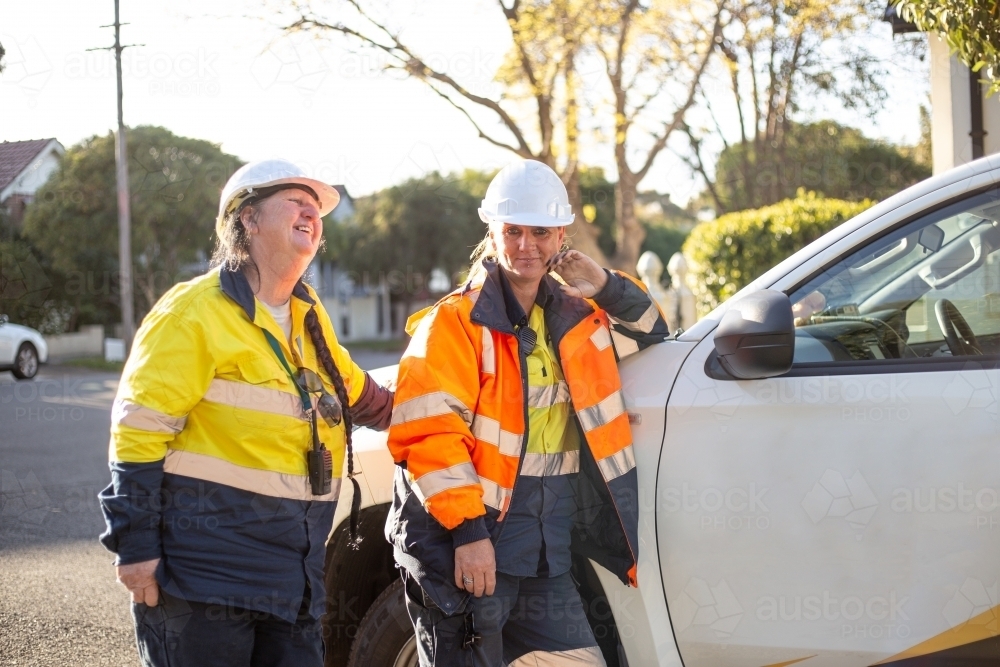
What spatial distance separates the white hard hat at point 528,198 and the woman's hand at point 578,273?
0.10m

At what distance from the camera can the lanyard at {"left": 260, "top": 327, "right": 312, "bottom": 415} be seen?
2.54m

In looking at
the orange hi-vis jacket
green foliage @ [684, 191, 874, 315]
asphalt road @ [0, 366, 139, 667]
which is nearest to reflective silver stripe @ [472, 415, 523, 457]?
the orange hi-vis jacket

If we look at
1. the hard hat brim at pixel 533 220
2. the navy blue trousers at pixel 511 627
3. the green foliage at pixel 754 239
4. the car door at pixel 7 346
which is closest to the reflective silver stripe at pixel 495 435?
the navy blue trousers at pixel 511 627

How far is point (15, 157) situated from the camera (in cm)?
377

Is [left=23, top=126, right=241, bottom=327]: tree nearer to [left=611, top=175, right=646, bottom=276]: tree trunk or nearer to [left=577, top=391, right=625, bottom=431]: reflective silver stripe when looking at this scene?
[left=611, top=175, right=646, bottom=276]: tree trunk

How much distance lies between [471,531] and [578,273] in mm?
791

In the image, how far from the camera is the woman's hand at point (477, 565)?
257 centimetres

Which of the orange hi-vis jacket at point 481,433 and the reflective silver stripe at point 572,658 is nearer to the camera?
the orange hi-vis jacket at point 481,433

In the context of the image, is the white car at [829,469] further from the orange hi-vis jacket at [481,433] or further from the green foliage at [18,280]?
the green foliage at [18,280]

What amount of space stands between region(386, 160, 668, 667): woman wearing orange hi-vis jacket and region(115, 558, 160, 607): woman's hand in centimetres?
66

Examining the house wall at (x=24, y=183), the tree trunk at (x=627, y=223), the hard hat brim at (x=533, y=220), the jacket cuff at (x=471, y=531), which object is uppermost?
the tree trunk at (x=627, y=223)

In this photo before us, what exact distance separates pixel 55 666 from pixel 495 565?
2486mm

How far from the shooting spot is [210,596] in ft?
7.87

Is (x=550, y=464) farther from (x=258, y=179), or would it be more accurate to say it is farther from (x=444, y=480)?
(x=258, y=179)
